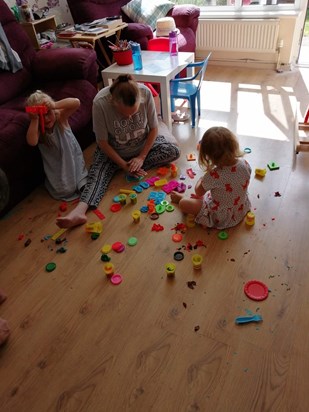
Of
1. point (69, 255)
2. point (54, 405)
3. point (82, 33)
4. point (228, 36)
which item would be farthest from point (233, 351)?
point (228, 36)

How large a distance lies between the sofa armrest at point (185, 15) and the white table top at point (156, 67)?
2.84ft

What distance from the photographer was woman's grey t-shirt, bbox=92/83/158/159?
6.37 ft

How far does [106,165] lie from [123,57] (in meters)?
1.00

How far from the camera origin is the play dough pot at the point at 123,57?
2.56m

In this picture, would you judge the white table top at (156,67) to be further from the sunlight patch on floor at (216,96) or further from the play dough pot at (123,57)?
the sunlight patch on floor at (216,96)

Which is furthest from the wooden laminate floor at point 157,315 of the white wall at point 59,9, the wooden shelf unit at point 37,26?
the white wall at point 59,9

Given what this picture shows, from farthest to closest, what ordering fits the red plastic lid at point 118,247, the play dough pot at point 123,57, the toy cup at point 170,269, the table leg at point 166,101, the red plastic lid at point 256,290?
1. the play dough pot at point 123,57
2. the table leg at point 166,101
3. the red plastic lid at point 118,247
4. the toy cup at point 170,269
5. the red plastic lid at point 256,290


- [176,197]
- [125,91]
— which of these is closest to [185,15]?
[125,91]

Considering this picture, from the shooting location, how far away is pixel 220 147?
149 cm

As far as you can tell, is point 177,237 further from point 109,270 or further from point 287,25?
point 287,25

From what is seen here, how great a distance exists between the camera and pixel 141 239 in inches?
68.1

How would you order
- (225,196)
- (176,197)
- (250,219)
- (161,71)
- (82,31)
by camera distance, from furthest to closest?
(82,31)
(161,71)
(176,197)
(250,219)
(225,196)

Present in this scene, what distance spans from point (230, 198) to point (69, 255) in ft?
2.82

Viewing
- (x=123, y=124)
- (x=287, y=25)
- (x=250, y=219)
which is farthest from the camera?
(x=287, y=25)
